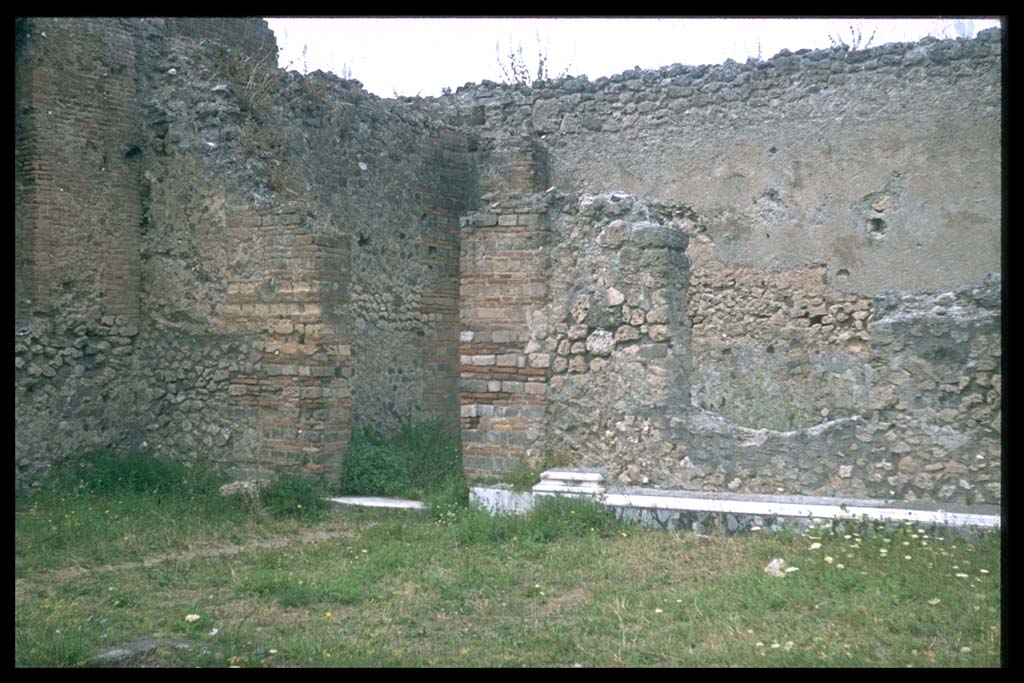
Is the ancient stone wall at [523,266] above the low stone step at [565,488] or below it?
above

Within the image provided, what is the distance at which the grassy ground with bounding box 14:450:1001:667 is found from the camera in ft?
15.9

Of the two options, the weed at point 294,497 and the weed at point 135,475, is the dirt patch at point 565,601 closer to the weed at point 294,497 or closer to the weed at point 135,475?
the weed at point 294,497

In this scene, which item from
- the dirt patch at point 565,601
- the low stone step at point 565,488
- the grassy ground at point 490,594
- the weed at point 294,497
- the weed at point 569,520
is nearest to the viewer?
the grassy ground at point 490,594

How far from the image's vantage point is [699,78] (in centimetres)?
1238

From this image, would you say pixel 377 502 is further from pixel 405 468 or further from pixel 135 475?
pixel 135 475

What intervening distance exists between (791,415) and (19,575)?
854cm

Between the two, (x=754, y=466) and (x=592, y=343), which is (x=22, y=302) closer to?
(x=592, y=343)

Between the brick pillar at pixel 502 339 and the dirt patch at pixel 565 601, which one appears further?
the brick pillar at pixel 502 339

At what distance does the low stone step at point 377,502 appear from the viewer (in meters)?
8.29

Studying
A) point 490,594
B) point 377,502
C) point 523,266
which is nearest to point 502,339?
point 523,266

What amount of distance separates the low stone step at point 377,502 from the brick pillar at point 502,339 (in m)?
0.55

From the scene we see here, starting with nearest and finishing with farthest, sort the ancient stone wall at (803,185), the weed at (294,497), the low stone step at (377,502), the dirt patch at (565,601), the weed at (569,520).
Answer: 1. the dirt patch at (565,601)
2. the weed at (569,520)
3. the weed at (294,497)
4. the low stone step at (377,502)
5. the ancient stone wall at (803,185)

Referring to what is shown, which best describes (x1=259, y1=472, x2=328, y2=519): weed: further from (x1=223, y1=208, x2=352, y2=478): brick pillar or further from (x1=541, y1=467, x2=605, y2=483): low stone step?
(x1=541, y1=467, x2=605, y2=483): low stone step

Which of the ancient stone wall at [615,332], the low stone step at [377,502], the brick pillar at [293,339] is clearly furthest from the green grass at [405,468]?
the ancient stone wall at [615,332]
